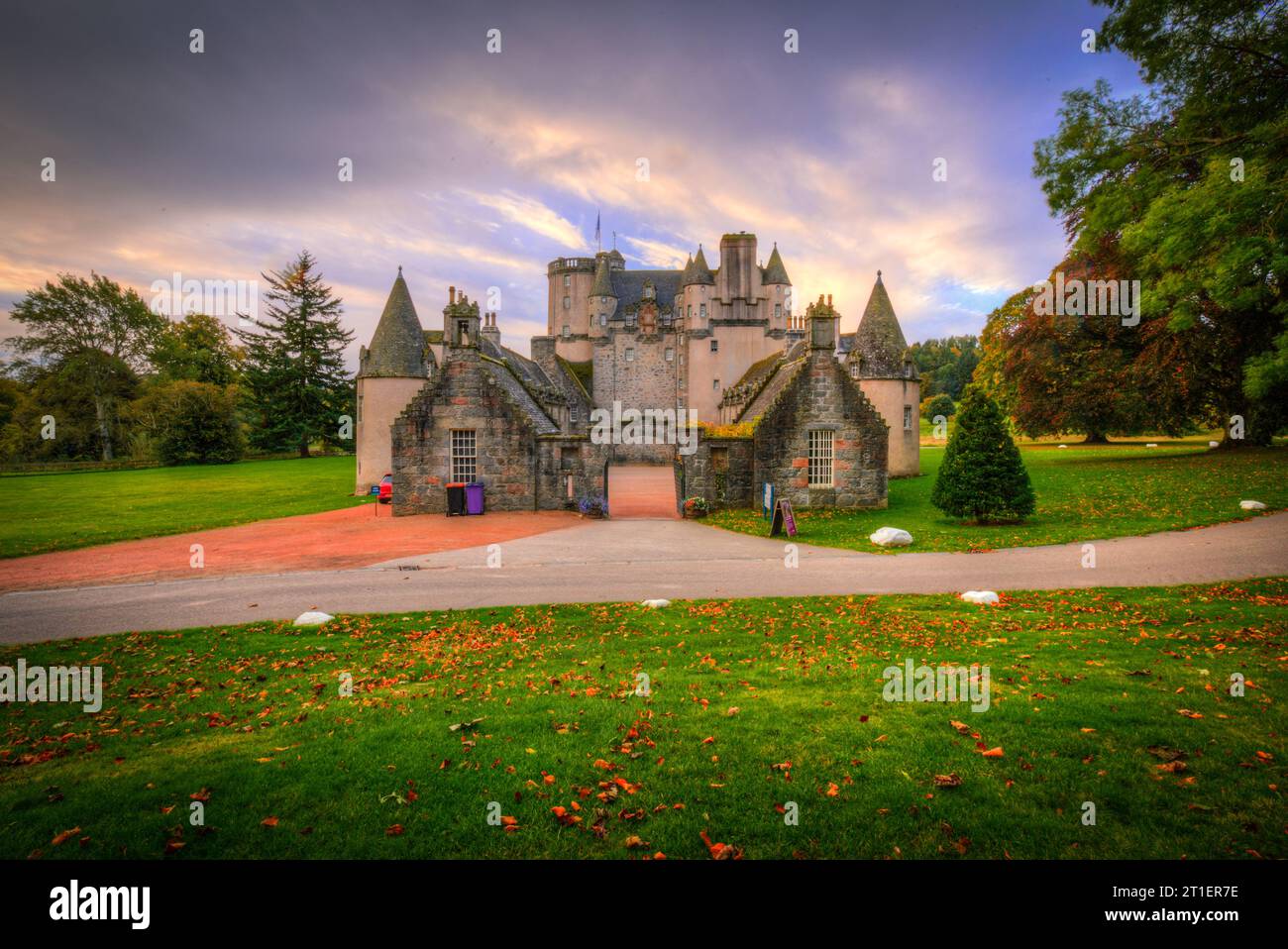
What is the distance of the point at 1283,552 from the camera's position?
13.2m

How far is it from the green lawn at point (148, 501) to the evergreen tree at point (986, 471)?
2558 cm

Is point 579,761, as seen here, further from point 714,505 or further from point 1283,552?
point 714,505

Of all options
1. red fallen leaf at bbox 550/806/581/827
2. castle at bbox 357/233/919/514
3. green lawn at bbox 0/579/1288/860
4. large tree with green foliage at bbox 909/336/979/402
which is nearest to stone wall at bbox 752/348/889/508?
castle at bbox 357/233/919/514

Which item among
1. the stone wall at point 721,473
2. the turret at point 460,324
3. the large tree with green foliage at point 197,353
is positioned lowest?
the stone wall at point 721,473

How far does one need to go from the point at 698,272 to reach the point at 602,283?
981 centimetres

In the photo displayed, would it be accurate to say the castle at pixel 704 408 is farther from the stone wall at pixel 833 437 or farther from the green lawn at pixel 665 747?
the green lawn at pixel 665 747

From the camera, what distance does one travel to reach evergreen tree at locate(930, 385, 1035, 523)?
18547 mm

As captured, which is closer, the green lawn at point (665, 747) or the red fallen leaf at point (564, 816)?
the green lawn at point (665, 747)

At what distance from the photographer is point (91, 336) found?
51.0 meters

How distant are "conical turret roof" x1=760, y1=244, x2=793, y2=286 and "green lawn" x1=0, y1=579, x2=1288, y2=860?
42982 millimetres

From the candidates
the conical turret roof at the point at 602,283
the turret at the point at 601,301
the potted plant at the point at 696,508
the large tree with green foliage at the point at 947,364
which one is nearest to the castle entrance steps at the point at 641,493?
the potted plant at the point at 696,508

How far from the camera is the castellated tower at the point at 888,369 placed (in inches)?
1287

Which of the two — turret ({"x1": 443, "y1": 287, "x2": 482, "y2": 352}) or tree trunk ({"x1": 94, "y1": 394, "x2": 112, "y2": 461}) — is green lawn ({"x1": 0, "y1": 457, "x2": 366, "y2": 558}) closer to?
tree trunk ({"x1": 94, "y1": 394, "x2": 112, "y2": 461})
